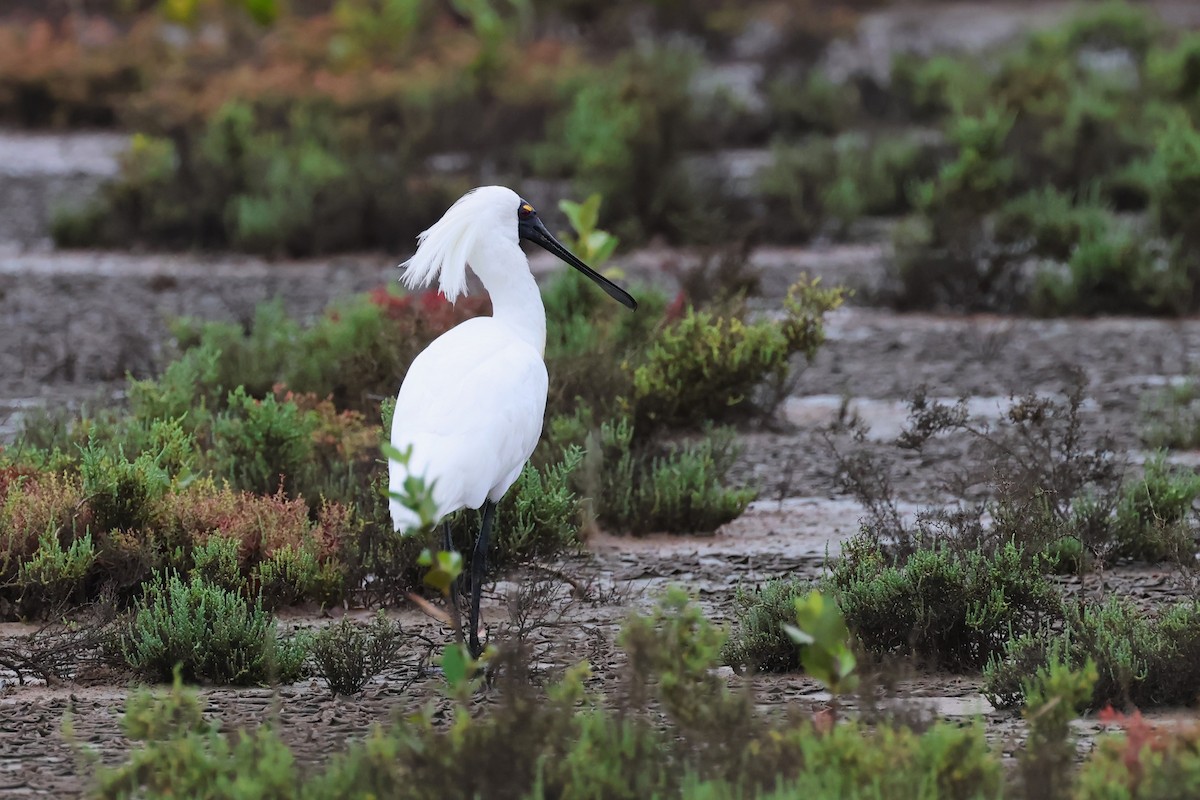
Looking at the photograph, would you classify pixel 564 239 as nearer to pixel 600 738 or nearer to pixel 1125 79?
pixel 600 738

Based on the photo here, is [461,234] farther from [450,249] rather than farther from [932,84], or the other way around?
[932,84]

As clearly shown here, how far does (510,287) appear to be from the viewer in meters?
6.21

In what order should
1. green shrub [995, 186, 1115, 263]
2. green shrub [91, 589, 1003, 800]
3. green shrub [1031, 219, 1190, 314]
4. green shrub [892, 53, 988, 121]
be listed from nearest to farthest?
green shrub [91, 589, 1003, 800] < green shrub [1031, 219, 1190, 314] < green shrub [995, 186, 1115, 263] < green shrub [892, 53, 988, 121]

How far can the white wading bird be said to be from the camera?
544 cm

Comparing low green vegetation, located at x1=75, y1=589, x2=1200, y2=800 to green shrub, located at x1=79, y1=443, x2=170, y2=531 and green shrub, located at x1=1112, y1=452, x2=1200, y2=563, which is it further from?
green shrub, located at x1=1112, y1=452, x2=1200, y2=563

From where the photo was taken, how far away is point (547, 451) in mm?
7750

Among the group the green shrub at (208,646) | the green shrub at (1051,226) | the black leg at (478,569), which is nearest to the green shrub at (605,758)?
the green shrub at (208,646)

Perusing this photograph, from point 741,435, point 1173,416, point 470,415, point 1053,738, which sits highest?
point 1173,416

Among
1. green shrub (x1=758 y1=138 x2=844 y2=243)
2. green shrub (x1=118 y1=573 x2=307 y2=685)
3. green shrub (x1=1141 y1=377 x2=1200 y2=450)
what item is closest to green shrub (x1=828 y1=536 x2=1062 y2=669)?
green shrub (x1=118 y1=573 x2=307 y2=685)

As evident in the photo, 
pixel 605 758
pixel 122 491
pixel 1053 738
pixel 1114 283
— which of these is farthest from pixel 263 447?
pixel 1114 283

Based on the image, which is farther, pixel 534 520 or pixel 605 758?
pixel 534 520

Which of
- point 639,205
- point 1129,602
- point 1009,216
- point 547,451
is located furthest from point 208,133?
point 1129,602

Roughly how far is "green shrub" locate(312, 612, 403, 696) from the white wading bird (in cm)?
32

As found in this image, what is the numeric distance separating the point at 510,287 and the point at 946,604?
173 centimetres
